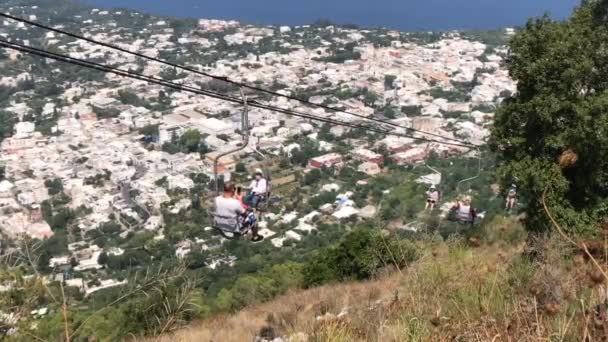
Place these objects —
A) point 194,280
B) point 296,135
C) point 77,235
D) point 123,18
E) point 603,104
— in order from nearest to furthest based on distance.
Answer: point 194,280 → point 603,104 → point 77,235 → point 296,135 → point 123,18

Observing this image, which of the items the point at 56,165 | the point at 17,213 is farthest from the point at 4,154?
the point at 17,213

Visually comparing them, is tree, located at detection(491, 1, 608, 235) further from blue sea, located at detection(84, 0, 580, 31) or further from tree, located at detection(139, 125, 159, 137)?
blue sea, located at detection(84, 0, 580, 31)

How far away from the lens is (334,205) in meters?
22.0

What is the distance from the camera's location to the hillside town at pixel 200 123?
21.1 meters

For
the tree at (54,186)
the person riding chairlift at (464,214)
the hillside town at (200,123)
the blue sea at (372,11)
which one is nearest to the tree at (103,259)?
the hillside town at (200,123)

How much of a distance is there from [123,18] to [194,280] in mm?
61344

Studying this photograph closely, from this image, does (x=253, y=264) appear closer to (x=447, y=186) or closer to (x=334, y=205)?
(x=334, y=205)

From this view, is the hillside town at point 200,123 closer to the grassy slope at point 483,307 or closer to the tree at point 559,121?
the tree at point 559,121

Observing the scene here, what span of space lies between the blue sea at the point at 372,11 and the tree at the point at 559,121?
2286 inches

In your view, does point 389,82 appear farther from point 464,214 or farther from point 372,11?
point 372,11

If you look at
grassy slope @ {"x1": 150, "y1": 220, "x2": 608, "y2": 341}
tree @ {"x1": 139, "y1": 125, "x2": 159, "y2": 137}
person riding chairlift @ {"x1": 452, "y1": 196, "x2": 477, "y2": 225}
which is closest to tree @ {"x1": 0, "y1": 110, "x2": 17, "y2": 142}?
tree @ {"x1": 139, "y1": 125, "x2": 159, "y2": 137}

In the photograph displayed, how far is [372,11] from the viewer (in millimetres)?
72000

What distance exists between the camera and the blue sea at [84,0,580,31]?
65.2 m

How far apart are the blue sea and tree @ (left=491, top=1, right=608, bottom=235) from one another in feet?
191
